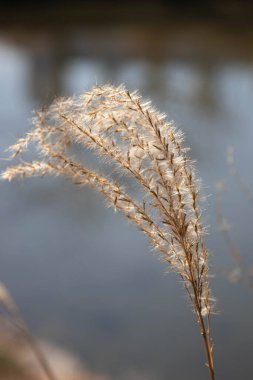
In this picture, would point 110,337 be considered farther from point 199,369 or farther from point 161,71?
point 161,71

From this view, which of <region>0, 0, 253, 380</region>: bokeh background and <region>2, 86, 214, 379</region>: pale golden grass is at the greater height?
<region>0, 0, 253, 380</region>: bokeh background

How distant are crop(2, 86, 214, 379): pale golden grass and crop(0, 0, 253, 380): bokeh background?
12 centimetres

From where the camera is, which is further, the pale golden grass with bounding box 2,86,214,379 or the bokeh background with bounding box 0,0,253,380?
the bokeh background with bounding box 0,0,253,380

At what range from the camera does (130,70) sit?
4449 mm

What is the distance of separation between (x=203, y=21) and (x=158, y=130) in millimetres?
5208

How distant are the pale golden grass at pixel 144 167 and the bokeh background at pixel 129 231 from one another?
0.12 meters

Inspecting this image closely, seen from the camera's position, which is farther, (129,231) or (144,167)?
(129,231)

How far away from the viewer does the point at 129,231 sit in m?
2.71

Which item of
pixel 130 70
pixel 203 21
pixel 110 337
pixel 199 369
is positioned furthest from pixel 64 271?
pixel 203 21

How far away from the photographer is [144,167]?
2.02 feet

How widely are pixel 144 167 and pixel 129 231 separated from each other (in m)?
2.10

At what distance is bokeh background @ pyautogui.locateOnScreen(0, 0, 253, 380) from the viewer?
2.12 metres

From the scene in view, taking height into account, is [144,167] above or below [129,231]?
below

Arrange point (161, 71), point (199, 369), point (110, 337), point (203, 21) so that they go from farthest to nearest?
point (203, 21) → point (161, 71) → point (110, 337) → point (199, 369)
